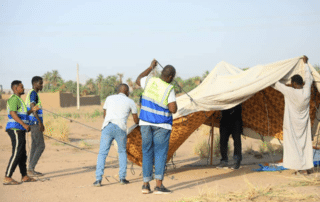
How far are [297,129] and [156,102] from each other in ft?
9.33

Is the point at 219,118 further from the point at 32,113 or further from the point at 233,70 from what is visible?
the point at 32,113

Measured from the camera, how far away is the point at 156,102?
5789 millimetres

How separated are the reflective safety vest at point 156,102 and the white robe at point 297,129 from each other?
7.83ft

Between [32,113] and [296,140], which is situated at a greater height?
[32,113]

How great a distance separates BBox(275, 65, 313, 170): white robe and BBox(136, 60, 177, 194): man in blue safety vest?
2.36m

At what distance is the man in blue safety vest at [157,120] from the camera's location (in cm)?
578

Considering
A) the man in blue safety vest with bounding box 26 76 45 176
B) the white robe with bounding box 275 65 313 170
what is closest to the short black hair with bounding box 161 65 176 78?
the white robe with bounding box 275 65 313 170

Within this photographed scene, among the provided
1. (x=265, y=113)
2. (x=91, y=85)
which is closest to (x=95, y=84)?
(x=91, y=85)

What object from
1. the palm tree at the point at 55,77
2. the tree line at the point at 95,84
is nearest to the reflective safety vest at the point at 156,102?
the tree line at the point at 95,84

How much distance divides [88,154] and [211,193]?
263 inches

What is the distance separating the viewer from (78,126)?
1986cm

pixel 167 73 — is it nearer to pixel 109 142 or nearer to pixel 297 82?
pixel 109 142

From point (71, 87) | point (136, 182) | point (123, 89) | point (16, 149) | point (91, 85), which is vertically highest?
point (91, 85)

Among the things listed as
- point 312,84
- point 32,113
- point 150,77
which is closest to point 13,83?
point 32,113
